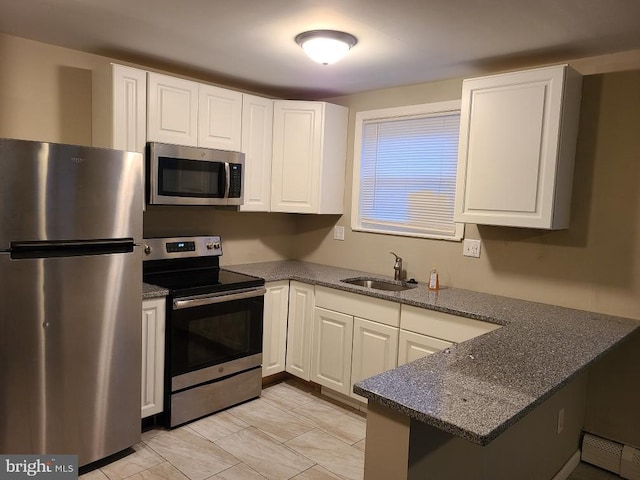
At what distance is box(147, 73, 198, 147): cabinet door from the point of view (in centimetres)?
284

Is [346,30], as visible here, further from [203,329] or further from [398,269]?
[203,329]

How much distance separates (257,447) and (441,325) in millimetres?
1267

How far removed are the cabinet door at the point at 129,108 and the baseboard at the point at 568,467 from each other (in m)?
3.00

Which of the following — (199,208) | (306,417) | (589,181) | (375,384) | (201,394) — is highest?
(589,181)

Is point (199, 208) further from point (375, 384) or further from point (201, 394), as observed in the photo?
point (375, 384)

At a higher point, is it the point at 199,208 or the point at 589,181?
the point at 589,181

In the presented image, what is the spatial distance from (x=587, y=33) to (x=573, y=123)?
484mm

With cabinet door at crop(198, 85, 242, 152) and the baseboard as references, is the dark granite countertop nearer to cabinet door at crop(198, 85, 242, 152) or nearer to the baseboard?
the baseboard

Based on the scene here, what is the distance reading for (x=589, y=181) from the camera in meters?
2.56

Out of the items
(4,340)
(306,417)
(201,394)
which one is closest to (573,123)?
(306,417)

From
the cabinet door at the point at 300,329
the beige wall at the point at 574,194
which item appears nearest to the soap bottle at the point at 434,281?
the beige wall at the point at 574,194

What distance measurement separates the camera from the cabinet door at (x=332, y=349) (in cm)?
312

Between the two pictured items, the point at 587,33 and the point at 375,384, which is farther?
the point at 587,33

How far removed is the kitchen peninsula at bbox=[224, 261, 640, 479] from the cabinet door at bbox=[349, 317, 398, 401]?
28cm
